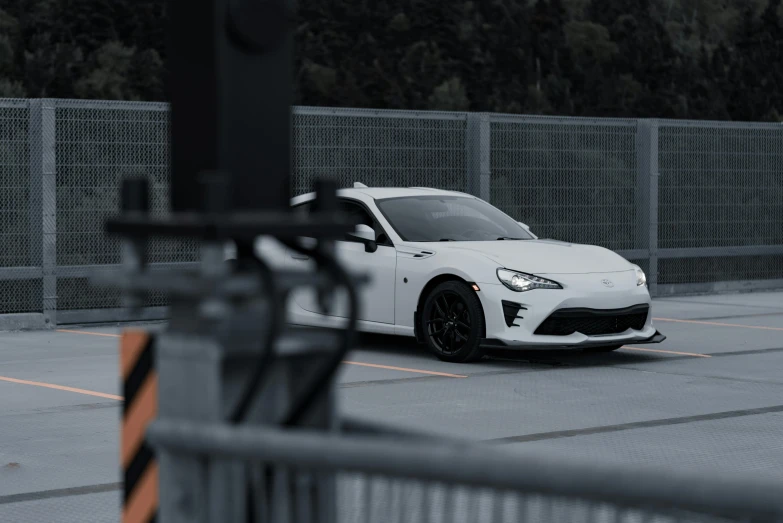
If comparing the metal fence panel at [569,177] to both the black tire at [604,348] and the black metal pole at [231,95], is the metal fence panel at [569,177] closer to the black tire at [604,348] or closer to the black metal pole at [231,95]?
the black tire at [604,348]

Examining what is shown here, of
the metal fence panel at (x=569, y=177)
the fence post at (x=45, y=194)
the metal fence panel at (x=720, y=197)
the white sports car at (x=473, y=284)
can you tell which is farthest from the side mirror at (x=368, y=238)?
the metal fence panel at (x=720, y=197)

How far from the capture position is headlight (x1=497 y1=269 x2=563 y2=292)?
1116cm

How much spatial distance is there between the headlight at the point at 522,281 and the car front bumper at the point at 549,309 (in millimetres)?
39

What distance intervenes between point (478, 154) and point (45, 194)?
18.2 feet

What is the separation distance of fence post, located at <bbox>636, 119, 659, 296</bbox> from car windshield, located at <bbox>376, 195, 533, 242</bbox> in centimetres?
684

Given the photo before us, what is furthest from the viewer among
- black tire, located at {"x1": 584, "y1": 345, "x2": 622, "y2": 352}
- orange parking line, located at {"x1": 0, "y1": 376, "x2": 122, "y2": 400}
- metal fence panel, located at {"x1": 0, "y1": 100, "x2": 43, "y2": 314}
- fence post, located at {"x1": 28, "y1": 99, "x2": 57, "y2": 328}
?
fence post, located at {"x1": 28, "y1": 99, "x2": 57, "y2": 328}

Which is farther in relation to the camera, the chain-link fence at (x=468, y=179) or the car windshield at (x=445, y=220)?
the chain-link fence at (x=468, y=179)

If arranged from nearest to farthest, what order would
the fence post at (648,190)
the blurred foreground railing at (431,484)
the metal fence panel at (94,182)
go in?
the blurred foreground railing at (431,484), the metal fence panel at (94,182), the fence post at (648,190)

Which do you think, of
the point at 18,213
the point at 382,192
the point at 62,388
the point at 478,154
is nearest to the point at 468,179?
the point at 478,154

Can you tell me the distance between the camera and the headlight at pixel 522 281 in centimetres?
1116

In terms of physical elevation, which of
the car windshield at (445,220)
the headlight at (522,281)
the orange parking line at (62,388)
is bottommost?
the orange parking line at (62,388)

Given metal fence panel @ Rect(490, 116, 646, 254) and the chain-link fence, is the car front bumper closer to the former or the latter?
the chain-link fence

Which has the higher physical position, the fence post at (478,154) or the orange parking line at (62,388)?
the fence post at (478,154)

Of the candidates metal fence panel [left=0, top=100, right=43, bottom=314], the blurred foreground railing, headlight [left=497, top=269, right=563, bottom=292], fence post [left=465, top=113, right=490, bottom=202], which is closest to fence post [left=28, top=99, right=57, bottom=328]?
metal fence panel [left=0, top=100, right=43, bottom=314]
